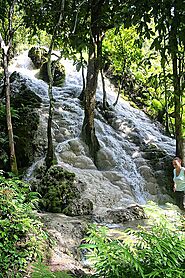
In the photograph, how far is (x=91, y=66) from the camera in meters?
8.60

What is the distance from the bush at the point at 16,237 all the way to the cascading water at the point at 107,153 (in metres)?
2.62

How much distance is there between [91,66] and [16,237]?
20.6 ft

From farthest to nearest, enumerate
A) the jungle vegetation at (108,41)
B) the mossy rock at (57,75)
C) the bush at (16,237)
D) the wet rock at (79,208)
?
the mossy rock at (57,75) < the wet rock at (79,208) < the jungle vegetation at (108,41) < the bush at (16,237)

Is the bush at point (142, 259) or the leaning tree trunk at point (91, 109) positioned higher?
the leaning tree trunk at point (91, 109)

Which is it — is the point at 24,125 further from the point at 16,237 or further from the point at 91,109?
the point at 16,237

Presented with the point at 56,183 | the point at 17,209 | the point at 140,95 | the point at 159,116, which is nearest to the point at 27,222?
the point at 17,209

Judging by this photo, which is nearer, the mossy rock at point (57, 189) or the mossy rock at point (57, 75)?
the mossy rock at point (57, 189)

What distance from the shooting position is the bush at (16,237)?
10.2 ft

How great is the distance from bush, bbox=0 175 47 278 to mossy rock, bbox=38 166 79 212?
2.17 meters

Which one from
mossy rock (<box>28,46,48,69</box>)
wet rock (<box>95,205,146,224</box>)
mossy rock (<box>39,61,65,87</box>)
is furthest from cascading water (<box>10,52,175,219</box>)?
mossy rock (<box>28,46,48,69</box>)

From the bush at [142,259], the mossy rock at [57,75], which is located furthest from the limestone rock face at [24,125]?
the bush at [142,259]

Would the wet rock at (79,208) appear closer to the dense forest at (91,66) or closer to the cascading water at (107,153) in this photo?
the cascading water at (107,153)

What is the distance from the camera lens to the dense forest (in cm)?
333

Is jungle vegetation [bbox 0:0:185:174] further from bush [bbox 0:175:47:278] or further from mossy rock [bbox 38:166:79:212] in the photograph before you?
bush [bbox 0:175:47:278]
